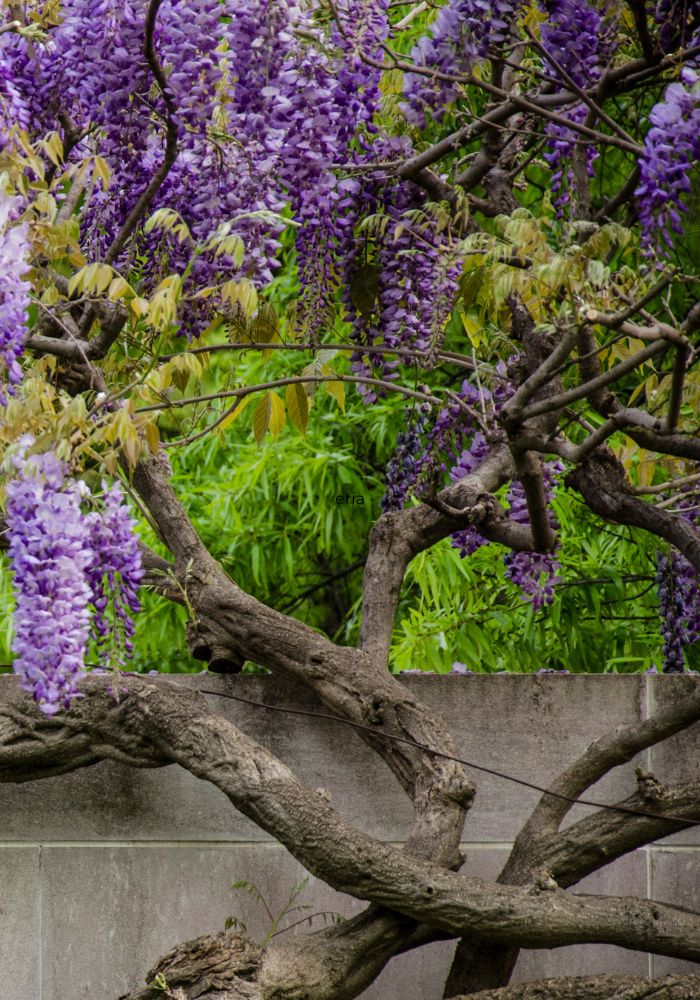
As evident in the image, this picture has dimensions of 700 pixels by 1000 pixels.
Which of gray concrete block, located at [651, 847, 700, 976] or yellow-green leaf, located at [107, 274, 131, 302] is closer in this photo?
yellow-green leaf, located at [107, 274, 131, 302]

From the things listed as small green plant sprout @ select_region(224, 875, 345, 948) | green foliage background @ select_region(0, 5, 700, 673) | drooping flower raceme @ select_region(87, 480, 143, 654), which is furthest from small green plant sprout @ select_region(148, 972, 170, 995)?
green foliage background @ select_region(0, 5, 700, 673)

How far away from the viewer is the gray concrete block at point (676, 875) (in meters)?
3.09

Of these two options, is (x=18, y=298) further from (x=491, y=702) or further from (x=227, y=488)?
(x=227, y=488)

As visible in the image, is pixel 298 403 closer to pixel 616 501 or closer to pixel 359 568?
pixel 616 501

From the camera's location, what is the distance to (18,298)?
211 centimetres

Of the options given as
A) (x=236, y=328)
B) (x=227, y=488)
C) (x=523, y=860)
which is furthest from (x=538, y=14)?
(x=227, y=488)

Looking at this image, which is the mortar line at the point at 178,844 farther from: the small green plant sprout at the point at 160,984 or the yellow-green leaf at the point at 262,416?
the yellow-green leaf at the point at 262,416

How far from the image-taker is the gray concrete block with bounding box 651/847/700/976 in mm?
3088

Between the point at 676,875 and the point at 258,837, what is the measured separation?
3.36ft

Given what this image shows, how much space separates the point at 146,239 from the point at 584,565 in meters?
1.96

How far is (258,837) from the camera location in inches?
123

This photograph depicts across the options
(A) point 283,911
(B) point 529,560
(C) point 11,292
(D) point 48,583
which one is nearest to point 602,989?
(A) point 283,911

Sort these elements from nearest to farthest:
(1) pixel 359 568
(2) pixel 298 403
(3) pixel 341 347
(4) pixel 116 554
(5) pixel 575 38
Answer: (4) pixel 116 554 < (5) pixel 575 38 < (3) pixel 341 347 < (2) pixel 298 403 < (1) pixel 359 568

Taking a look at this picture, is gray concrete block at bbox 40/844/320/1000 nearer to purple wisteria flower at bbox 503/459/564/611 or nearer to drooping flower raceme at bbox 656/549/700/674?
purple wisteria flower at bbox 503/459/564/611
